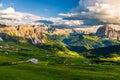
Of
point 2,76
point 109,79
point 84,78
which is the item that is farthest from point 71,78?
point 2,76

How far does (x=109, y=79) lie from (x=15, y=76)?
37.2 m

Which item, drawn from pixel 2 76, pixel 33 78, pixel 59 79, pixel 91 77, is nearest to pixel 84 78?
pixel 91 77

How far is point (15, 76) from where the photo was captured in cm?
10088

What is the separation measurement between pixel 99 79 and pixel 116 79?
7.71 m

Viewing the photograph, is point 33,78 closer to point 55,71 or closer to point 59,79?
point 59,79

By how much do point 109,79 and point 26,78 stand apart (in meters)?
33.4

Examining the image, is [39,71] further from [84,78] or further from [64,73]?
[84,78]

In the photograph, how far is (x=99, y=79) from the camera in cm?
10775

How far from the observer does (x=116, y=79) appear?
362 feet

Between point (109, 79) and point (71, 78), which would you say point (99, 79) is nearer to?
point (109, 79)

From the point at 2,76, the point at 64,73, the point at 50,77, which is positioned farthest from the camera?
the point at 64,73

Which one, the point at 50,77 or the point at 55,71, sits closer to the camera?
the point at 50,77

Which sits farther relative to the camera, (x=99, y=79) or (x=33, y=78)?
(x=99, y=79)

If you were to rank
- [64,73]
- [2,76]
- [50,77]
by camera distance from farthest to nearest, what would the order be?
[64,73]
[50,77]
[2,76]
